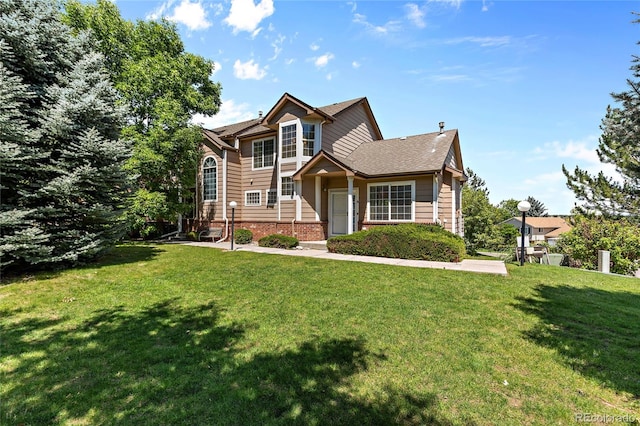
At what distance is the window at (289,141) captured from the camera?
49.0ft

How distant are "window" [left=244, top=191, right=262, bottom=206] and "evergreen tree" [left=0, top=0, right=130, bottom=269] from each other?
8.58 m

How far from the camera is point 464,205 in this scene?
1831cm

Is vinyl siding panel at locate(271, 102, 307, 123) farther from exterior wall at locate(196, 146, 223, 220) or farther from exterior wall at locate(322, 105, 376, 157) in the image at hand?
exterior wall at locate(196, 146, 223, 220)

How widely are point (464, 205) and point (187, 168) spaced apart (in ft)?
55.1

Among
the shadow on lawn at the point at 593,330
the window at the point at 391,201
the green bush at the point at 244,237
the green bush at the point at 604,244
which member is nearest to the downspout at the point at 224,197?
the green bush at the point at 244,237

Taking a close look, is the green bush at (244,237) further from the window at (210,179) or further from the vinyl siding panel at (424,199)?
the vinyl siding panel at (424,199)

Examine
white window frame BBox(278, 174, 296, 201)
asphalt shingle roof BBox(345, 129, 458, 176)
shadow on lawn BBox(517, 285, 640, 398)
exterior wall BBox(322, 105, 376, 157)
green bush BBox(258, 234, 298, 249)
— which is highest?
exterior wall BBox(322, 105, 376, 157)

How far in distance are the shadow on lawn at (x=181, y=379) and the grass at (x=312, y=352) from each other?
0.02 meters

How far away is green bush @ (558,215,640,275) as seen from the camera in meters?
10.9

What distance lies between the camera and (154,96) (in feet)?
50.7

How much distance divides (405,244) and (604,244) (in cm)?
813

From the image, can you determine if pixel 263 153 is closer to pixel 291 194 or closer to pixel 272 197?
pixel 272 197

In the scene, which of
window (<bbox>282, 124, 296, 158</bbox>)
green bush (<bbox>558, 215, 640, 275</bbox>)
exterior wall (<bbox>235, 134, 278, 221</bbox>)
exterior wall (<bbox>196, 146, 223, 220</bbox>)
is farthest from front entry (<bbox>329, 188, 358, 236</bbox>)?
green bush (<bbox>558, 215, 640, 275</bbox>)

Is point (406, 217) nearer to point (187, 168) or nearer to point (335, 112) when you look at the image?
point (335, 112)
